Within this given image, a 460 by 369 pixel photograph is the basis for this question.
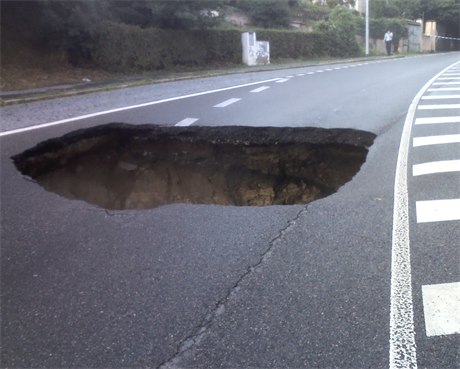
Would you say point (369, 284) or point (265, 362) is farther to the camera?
point (369, 284)

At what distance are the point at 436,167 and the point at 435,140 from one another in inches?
52.5

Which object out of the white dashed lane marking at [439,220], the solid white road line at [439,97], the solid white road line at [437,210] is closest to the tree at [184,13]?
the solid white road line at [439,97]

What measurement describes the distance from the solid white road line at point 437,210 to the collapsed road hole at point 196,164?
6.03 ft

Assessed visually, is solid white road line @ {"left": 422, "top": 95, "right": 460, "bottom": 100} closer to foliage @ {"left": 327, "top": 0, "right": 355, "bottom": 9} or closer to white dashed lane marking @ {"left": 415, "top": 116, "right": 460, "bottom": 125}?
white dashed lane marking @ {"left": 415, "top": 116, "right": 460, "bottom": 125}

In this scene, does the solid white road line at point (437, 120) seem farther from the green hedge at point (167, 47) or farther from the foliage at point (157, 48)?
the green hedge at point (167, 47)

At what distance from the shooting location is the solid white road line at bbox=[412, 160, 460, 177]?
186 inches

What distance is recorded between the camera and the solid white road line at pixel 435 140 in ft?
19.3

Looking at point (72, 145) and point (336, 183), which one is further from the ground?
point (72, 145)

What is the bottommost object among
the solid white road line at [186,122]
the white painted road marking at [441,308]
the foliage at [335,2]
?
the white painted road marking at [441,308]

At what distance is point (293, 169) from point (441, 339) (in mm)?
4222

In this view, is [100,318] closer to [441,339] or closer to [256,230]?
[256,230]

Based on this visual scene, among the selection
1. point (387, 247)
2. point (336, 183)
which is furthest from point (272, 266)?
point (336, 183)

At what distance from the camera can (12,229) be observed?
362cm

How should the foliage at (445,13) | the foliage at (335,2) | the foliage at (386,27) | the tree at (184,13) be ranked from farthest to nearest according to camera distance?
the foliage at (335,2), the foliage at (445,13), the foliage at (386,27), the tree at (184,13)
